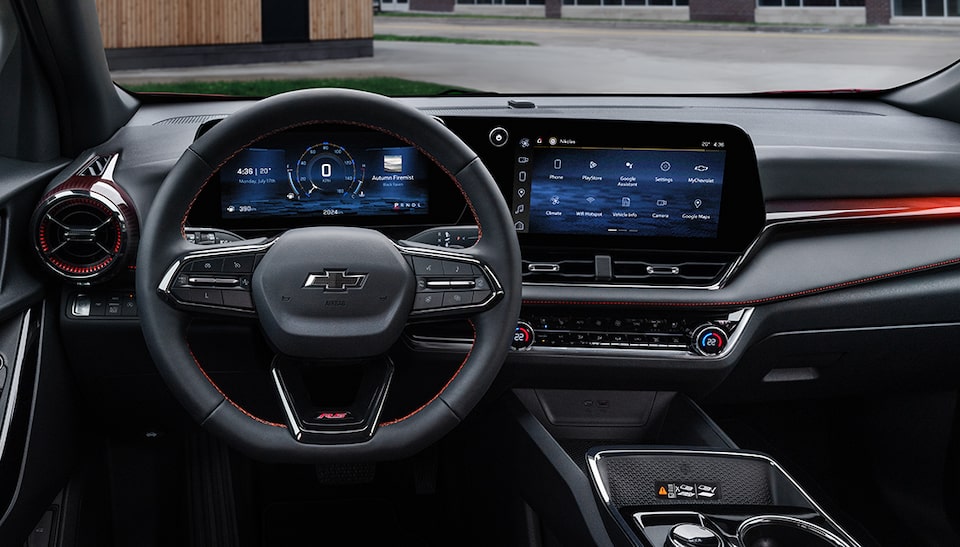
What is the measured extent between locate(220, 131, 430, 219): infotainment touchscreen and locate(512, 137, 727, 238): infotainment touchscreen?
0.32 metres

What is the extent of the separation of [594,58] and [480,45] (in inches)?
77.2

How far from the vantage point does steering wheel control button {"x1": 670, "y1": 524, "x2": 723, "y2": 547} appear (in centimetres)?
197

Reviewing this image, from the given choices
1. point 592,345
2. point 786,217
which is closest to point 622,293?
point 592,345

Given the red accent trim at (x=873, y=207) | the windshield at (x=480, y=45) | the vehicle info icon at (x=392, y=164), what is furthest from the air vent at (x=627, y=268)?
the windshield at (x=480, y=45)

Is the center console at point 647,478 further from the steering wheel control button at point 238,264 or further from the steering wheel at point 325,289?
the steering wheel control button at point 238,264

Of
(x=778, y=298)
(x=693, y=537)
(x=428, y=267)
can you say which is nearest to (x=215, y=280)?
(x=428, y=267)

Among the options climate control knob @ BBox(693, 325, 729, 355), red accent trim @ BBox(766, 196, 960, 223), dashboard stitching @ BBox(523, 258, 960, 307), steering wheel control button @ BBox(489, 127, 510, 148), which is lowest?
climate control knob @ BBox(693, 325, 729, 355)

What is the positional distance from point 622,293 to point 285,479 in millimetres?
1177

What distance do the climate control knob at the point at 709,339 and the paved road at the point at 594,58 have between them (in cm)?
354

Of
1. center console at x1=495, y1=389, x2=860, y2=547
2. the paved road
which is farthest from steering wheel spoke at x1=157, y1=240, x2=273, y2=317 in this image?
the paved road

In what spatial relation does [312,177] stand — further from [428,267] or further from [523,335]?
[523,335]

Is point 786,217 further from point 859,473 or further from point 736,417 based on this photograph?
point 859,473

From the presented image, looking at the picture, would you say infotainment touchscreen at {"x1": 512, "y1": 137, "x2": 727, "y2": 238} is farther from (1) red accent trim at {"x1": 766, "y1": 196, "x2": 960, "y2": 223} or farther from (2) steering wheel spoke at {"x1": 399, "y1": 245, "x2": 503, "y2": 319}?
(2) steering wheel spoke at {"x1": 399, "y1": 245, "x2": 503, "y2": 319}

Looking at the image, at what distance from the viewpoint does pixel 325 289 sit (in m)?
1.76
